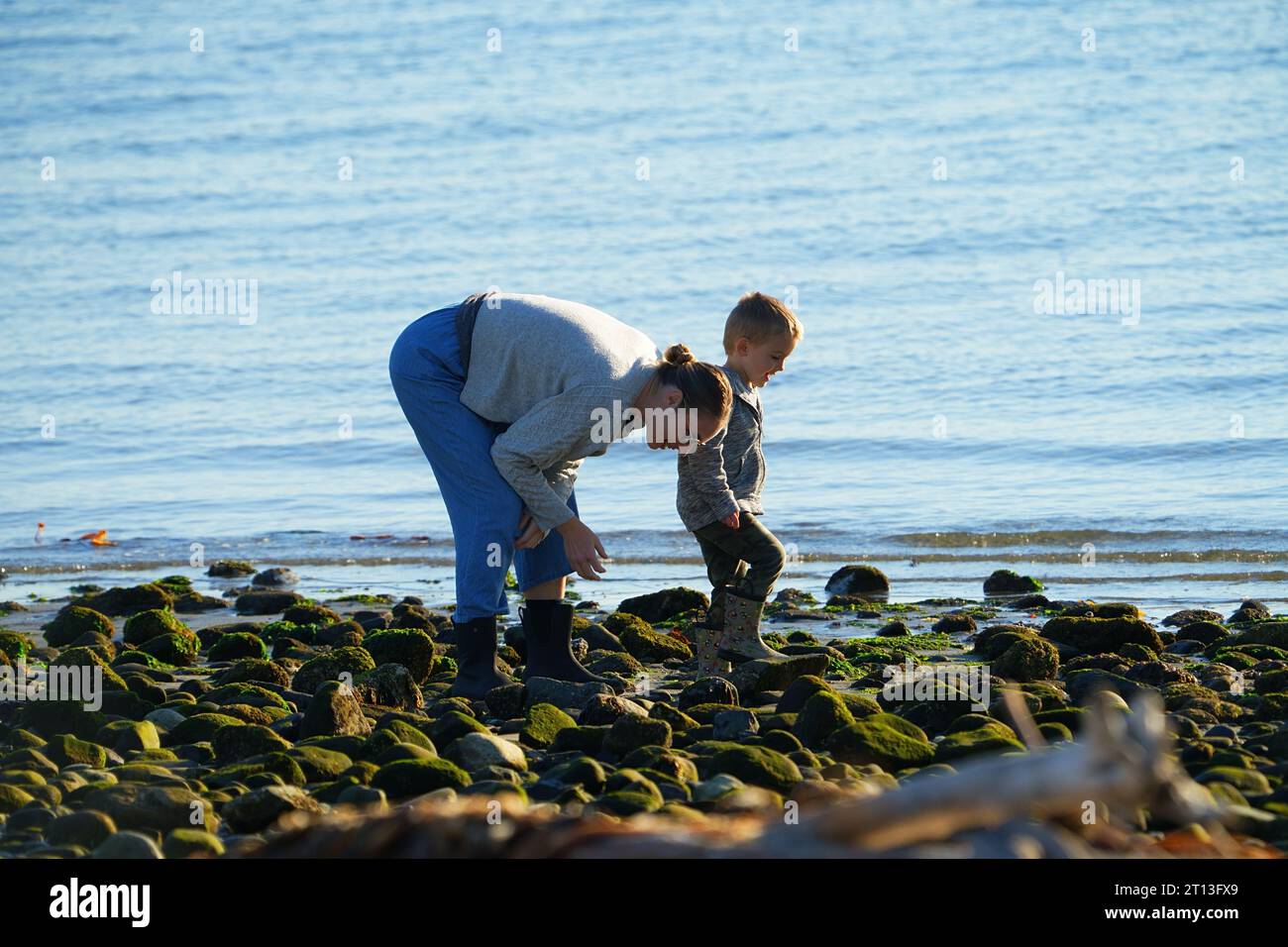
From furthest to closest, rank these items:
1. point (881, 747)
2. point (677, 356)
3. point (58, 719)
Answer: point (677, 356)
point (58, 719)
point (881, 747)

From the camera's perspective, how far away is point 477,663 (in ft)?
17.8

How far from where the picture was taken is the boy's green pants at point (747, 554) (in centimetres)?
584

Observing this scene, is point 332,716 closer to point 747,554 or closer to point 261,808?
point 261,808

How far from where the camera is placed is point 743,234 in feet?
71.0

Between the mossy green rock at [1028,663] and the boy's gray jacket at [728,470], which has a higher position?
the boy's gray jacket at [728,470]

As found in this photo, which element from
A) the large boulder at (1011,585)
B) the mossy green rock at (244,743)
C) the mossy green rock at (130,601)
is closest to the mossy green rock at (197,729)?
the mossy green rock at (244,743)

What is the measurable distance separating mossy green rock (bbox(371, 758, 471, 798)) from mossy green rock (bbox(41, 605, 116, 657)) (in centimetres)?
359

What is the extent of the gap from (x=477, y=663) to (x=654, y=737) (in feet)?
3.67

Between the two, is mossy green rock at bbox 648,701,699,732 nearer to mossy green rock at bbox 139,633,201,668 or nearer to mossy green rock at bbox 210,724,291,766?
mossy green rock at bbox 210,724,291,766

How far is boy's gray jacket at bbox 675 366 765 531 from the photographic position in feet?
18.6

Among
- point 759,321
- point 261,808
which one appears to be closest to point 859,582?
point 759,321

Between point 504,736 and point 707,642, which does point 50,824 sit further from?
point 707,642

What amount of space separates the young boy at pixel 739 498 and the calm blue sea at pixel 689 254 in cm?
318

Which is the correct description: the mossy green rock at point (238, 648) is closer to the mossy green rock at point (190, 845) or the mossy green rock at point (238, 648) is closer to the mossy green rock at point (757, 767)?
the mossy green rock at point (757, 767)
